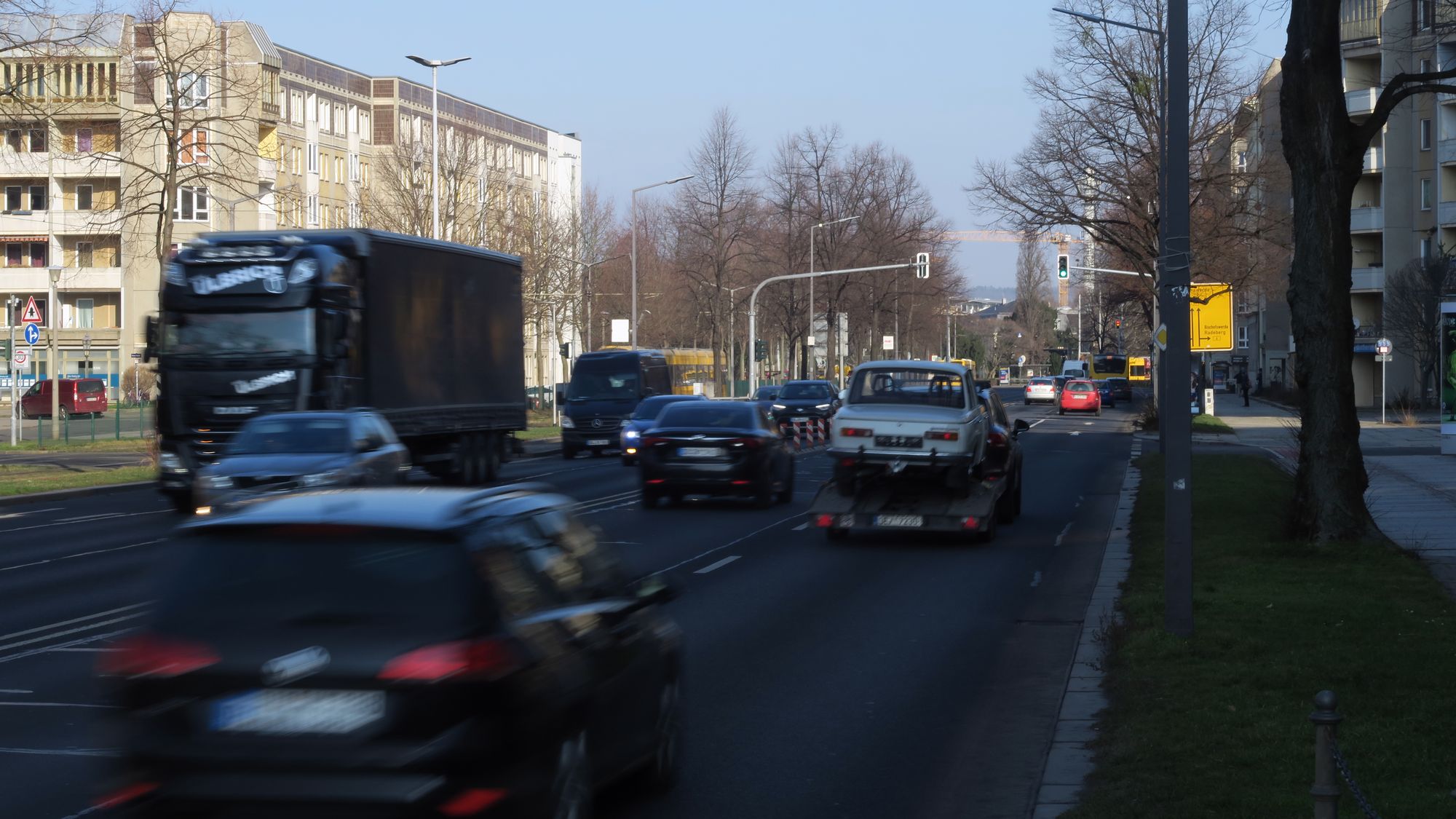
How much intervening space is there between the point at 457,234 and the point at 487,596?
173 feet

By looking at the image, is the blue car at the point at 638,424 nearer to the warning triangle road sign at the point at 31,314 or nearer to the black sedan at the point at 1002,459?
the black sedan at the point at 1002,459

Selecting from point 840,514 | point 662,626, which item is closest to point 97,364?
point 840,514

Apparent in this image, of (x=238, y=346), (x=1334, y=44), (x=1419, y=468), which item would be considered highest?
(x=1334, y=44)

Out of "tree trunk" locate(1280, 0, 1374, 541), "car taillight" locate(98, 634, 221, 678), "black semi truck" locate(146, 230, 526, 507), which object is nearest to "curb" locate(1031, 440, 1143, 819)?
"tree trunk" locate(1280, 0, 1374, 541)

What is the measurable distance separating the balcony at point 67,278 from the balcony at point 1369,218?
60677mm

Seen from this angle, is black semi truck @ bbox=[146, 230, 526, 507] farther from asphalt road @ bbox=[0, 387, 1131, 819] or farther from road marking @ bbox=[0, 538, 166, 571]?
road marking @ bbox=[0, 538, 166, 571]

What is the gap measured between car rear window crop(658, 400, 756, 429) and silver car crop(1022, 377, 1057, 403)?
216 feet

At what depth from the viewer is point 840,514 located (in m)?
18.3

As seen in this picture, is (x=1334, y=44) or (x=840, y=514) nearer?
(x=1334, y=44)

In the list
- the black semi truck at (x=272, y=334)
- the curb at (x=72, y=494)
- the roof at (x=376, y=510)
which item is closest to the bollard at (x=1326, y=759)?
the roof at (x=376, y=510)

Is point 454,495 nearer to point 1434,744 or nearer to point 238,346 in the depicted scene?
point 1434,744

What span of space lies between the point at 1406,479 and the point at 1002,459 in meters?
11.8

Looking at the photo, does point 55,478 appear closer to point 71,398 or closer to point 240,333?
point 240,333

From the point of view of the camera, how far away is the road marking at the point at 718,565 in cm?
1603
